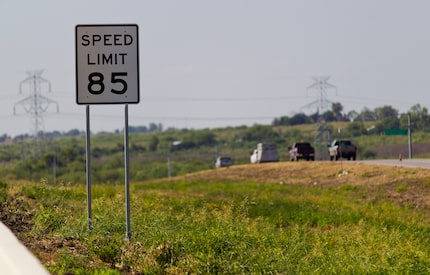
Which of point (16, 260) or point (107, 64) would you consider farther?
point (107, 64)

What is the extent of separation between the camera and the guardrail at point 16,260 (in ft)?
28.1

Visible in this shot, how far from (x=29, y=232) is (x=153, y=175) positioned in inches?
3103

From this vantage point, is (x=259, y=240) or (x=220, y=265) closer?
(x=220, y=265)

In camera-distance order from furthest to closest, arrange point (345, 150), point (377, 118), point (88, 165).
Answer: point (377, 118), point (345, 150), point (88, 165)

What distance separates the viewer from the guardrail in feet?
28.1

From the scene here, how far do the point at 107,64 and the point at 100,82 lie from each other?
0.30 meters

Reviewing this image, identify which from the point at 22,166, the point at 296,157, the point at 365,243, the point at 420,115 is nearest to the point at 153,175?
the point at 22,166

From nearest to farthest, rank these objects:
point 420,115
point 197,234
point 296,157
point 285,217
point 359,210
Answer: point 197,234 < point 285,217 < point 359,210 < point 296,157 < point 420,115

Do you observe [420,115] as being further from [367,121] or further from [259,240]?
[259,240]

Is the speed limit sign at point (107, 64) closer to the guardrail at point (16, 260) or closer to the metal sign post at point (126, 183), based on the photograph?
the metal sign post at point (126, 183)

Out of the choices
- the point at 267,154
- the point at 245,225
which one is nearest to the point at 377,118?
the point at 267,154

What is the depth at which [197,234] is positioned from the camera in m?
14.2

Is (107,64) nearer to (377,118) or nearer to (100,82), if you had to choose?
(100,82)

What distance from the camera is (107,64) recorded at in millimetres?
15023
